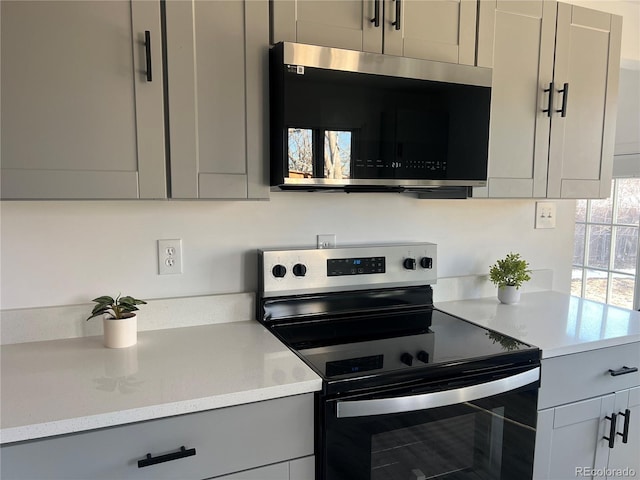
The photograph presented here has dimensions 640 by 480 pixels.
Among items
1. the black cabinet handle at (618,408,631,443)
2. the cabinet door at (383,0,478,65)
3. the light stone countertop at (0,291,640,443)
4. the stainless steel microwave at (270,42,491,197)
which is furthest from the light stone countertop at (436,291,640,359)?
the cabinet door at (383,0,478,65)

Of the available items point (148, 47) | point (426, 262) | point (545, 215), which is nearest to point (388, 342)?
point (426, 262)

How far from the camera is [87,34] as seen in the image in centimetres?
118

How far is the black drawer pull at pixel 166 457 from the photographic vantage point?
3.32ft

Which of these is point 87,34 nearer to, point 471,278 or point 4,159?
A: point 4,159

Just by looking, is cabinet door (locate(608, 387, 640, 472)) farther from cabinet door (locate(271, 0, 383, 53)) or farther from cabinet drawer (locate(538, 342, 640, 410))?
cabinet door (locate(271, 0, 383, 53))

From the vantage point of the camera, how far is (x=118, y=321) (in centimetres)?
136

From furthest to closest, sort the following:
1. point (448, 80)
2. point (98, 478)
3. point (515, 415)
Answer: point (448, 80), point (515, 415), point (98, 478)

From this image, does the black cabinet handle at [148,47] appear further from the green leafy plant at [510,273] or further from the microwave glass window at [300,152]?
the green leafy plant at [510,273]

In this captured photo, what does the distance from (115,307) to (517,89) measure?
1593 mm

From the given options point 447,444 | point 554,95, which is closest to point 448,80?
point 554,95

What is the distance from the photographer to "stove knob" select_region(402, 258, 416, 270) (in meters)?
1.84

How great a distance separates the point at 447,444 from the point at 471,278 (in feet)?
2.95

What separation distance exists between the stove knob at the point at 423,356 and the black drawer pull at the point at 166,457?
0.65 m

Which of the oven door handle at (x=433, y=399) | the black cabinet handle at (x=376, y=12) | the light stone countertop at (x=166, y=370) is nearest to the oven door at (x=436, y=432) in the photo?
the oven door handle at (x=433, y=399)
